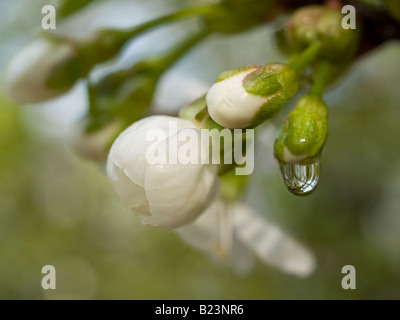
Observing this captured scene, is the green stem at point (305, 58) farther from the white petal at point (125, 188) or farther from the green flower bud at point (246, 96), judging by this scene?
the white petal at point (125, 188)

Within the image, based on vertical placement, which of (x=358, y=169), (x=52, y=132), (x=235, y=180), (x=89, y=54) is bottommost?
(x=235, y=180)

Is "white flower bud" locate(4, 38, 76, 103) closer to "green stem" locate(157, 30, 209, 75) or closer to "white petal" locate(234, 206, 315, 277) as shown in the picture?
"green stem" locate(157, 30, 209, 75)

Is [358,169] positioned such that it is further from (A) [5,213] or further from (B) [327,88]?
(A) [5,213]

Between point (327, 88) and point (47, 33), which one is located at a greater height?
point (47, 33)

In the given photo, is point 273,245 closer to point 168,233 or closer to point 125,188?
point 125,188

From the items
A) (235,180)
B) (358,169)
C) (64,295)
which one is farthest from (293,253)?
(64,295)

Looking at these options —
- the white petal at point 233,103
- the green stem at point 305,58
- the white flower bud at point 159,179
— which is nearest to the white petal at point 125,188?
the white flower bud at point 159,179
